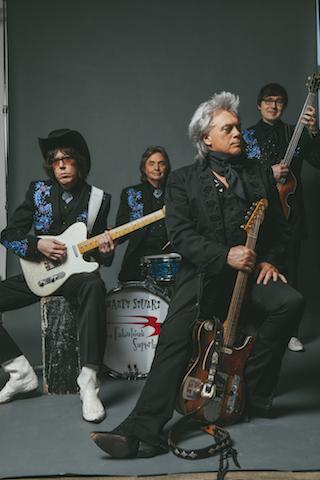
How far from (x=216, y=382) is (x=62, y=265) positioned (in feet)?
3.86

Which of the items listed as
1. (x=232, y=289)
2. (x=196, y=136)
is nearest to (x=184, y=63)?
(x=196, y=136)

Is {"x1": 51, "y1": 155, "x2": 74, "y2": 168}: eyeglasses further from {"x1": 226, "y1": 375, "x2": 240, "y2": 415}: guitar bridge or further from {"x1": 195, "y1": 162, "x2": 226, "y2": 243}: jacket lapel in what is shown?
{"x1": 226, "y1": 375, "x2": 240, "y2": 415}: guitar bridge

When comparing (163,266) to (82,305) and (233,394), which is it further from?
(233,394)

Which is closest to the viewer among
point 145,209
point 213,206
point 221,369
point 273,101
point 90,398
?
point 221,369

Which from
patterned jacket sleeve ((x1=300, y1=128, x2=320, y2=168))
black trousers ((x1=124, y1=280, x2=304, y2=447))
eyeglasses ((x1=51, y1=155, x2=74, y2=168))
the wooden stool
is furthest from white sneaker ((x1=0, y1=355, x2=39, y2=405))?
patterned jacket sleeve ((x1=300, y1=128, x2=320, y2=168))

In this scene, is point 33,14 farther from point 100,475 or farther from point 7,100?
point 100,475

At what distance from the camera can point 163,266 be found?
311 centimetres

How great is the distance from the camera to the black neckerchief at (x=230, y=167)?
2385 millimetres

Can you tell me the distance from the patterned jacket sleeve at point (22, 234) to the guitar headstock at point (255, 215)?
4.25 feet

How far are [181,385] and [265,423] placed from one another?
0.48 m

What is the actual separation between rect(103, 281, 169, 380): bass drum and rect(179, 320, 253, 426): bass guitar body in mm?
793

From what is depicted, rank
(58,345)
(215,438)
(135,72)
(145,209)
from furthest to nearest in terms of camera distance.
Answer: (135,72) → (145,209) → (58,345) → (215,438)

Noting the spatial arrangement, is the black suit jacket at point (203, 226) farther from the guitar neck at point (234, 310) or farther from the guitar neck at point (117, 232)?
the guitar neck at point (117, 232)

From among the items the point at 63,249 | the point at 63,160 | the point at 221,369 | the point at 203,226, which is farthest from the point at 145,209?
the point at 221,369
